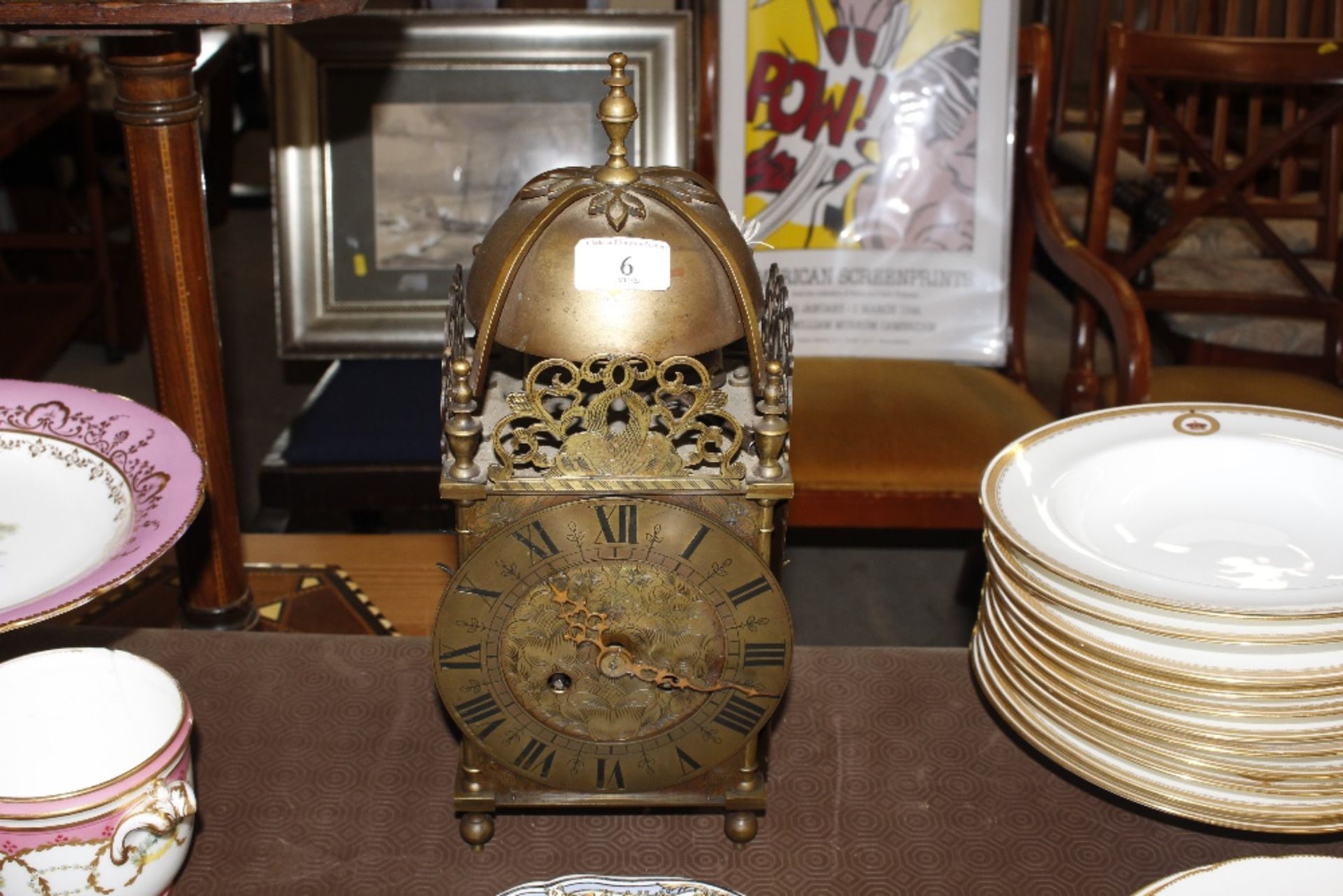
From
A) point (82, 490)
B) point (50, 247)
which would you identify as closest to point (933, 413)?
point (82, 490)

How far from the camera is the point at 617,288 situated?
98cm

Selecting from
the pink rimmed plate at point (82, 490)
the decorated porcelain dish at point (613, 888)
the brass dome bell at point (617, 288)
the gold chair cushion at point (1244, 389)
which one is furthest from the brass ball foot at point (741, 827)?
the gold chair cushion at point (1244, 389)

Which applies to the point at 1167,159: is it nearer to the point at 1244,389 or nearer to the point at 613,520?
the point at 1244,389

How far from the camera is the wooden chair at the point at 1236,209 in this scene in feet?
7.14

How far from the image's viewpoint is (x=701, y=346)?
0.99 metres

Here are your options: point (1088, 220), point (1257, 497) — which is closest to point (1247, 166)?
point (1088, 220)

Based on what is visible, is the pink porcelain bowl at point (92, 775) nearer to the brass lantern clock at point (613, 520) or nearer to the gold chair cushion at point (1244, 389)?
the brass lantern clock at point (613, 520)

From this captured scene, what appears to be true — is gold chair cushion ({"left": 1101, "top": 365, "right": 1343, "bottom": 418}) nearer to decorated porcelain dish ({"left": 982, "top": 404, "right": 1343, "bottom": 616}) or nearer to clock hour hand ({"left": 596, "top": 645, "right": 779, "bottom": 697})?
decorated porcelain dish ({"left": 982, "top": 404, "right": 1343, "bottom": 616})

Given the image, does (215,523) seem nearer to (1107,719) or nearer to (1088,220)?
(1107,719)

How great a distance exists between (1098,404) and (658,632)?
1395mm

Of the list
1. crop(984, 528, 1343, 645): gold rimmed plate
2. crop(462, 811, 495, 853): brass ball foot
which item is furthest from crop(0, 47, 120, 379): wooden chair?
crop(984, 528, 1343, 645): gold rimmed plate

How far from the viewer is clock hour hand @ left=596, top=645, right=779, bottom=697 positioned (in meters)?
1.00

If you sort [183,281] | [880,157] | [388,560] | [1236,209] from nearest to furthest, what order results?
[183,281] < [388,560] < [880,157] < [1236,209]

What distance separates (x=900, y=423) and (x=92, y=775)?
1339mm
